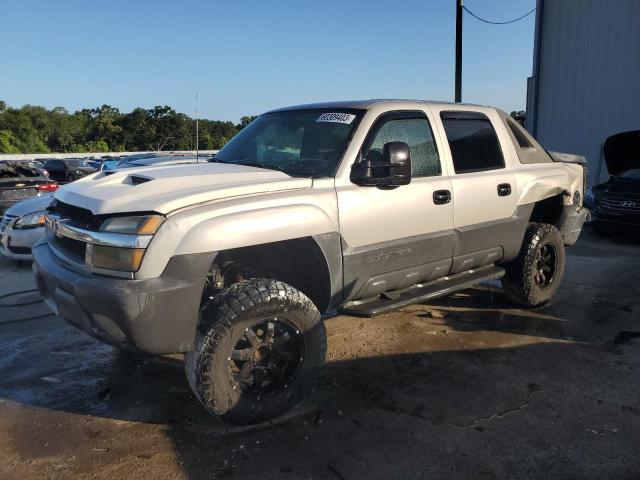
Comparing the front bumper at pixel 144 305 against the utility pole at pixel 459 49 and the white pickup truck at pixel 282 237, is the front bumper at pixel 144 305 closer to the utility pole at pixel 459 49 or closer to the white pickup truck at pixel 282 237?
the white pickup truck at pixel 282 237

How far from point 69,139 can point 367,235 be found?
86.6 metres

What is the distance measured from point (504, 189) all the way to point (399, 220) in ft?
4.54

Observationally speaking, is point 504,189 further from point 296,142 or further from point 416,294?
point 296,142

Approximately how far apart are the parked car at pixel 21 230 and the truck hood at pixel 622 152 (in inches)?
395

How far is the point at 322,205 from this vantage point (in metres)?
3.44

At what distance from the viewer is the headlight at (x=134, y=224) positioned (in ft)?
9.35

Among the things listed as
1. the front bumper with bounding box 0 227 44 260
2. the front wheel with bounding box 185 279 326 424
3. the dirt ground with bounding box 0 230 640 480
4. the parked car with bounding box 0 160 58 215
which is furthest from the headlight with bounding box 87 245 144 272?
the parked car with bounding box 0 160 58 215

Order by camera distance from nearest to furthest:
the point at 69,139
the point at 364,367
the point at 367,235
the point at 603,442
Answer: the point at 603,442 < the point at 367,235 < the point at 364,367 < the point at 69,139

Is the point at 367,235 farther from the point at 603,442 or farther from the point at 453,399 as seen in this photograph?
the point at 603,442

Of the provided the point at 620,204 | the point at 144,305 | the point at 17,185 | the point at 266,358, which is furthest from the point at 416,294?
the point at 17,185

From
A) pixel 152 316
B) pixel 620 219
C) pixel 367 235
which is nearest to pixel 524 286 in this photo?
pixel 367 235

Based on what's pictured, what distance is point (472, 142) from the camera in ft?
15.3

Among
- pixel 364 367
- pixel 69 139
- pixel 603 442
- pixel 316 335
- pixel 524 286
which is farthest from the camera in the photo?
pixel 69 139

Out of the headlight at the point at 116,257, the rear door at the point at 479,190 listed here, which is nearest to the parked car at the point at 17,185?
the headlight at the point at 116,257
